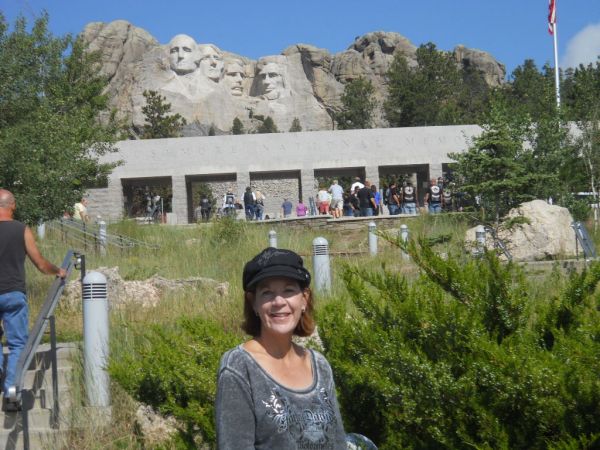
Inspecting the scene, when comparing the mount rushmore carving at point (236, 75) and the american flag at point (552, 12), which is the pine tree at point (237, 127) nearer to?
the mount rushmore carving at point (236, 75)

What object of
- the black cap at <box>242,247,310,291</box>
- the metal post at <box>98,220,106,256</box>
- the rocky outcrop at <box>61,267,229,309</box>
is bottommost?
the rocky outcrop at <box>61,267,229,309</box>

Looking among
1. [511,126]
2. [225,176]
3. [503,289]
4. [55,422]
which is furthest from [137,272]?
[225,176]

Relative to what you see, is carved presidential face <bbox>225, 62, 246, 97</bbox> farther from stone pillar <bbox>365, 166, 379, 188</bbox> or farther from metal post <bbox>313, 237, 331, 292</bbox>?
metal post <bbox>313, 237, 331, 292</bbox>

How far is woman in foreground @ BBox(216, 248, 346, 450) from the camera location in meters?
2.68

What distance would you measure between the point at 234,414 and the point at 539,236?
13.2 m

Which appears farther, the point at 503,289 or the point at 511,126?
the point at 511,126

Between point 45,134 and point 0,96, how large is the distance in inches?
64.7

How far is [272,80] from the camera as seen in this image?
308 ft

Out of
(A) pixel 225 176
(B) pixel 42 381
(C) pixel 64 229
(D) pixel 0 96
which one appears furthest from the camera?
(A) pixel 225 176

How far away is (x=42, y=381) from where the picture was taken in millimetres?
7125

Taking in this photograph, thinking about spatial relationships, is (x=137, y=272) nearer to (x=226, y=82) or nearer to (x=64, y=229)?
(x=64, y=229)

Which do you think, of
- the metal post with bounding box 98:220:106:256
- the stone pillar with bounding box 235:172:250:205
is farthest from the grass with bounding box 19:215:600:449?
the stone pillar with bounding box 235:172:250:205

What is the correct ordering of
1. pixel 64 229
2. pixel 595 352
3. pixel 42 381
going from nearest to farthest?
pixel 595 352
pixel 42 381
pixel 64 229

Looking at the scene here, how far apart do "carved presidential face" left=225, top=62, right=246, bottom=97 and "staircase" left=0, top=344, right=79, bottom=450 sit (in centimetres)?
8669
